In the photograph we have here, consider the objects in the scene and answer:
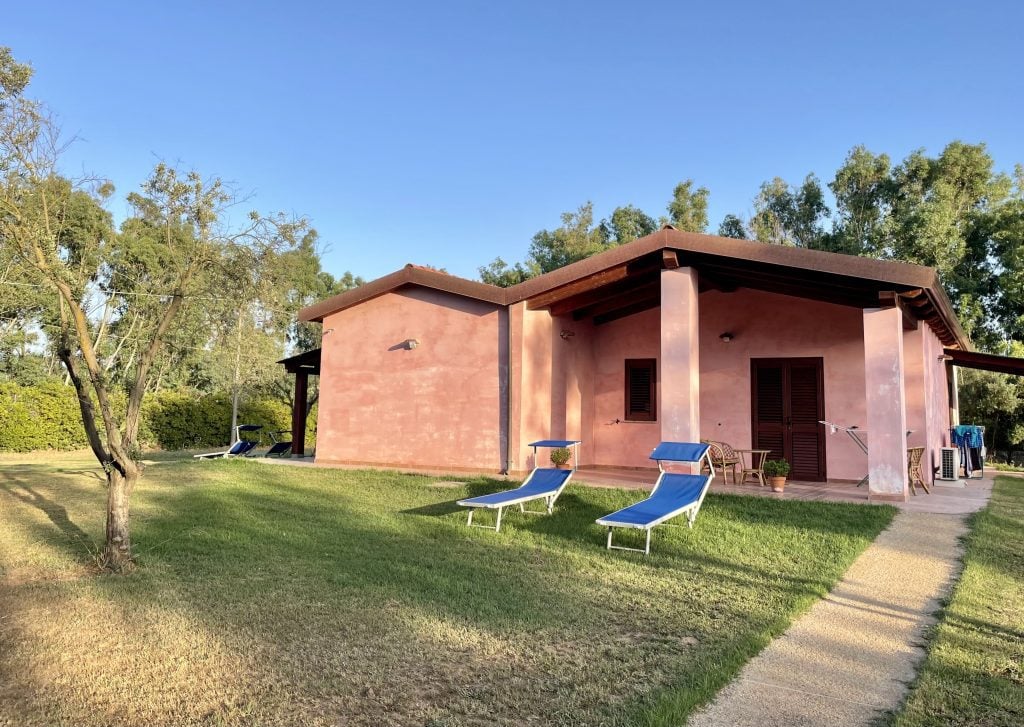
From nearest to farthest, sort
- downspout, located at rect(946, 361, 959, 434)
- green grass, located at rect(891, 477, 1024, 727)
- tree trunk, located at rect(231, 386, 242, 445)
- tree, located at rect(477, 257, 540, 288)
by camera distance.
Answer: green grass, located at rect(891, 477, 1024, 727) < downspout, located at rect(946, 361, 959, 434) < tree trunk, located at rect(231, 386, 242, 445) < tree, located at rect(477, 257, 540, 288)

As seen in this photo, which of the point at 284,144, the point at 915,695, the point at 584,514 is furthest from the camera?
the point at 284,144

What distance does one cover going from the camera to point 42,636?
390cm

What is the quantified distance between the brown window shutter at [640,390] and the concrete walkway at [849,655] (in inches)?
290

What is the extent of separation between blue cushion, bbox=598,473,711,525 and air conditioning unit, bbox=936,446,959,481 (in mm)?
8198

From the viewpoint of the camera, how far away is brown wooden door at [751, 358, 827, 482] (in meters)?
12.1

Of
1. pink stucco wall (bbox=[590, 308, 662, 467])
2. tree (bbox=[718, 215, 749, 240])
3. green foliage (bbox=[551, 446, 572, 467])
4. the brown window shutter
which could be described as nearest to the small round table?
pink stucco wall (bbox=[590, 308, 662, 467])

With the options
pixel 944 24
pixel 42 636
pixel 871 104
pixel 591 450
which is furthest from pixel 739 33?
pixel 42 636

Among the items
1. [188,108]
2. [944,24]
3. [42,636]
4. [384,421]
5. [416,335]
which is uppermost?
[944,24]

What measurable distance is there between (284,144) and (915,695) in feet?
49.6

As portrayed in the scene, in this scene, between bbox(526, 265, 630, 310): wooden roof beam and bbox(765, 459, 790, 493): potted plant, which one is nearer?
bbox(765, 459, 790, 493): potted plant

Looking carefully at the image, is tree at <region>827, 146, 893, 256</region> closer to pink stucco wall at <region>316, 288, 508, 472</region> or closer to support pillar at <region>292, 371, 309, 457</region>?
pink stucco wall at <region>316, 288, 508, 472</region>

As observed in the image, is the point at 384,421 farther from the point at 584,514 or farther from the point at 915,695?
the point at 915,695

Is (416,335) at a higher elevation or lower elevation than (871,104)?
lower

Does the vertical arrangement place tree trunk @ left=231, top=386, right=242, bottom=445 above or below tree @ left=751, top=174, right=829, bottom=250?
below
